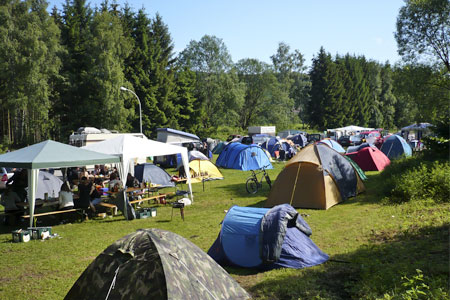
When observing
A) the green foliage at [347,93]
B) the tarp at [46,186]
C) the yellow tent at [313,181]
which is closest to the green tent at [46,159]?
the tarp at [46,186]

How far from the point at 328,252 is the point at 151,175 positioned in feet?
35.2

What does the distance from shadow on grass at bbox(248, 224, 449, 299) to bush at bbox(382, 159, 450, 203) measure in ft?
11.9

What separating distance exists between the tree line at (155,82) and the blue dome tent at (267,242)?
1138cm

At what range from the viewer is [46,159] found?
34.3 feet

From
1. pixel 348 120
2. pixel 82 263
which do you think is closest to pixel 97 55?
pixel 82 263

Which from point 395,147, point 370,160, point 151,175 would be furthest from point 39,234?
point 395,147

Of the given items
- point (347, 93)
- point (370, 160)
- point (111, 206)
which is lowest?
point (111, 206)

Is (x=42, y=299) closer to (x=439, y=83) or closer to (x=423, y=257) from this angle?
(x=423, y=257)

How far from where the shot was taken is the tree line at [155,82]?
98.6ft

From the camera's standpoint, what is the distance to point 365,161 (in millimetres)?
19594

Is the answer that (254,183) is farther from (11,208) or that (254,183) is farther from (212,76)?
(212,76)

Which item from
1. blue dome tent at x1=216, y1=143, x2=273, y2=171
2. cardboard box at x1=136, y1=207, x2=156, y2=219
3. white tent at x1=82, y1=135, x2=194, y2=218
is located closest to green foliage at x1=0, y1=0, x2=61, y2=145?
blue dome tent at x1=216, y1=143, x2=273, y2=171

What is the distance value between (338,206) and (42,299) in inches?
338

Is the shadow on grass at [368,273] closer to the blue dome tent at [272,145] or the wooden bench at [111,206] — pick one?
the wooden bench at [111,206]
